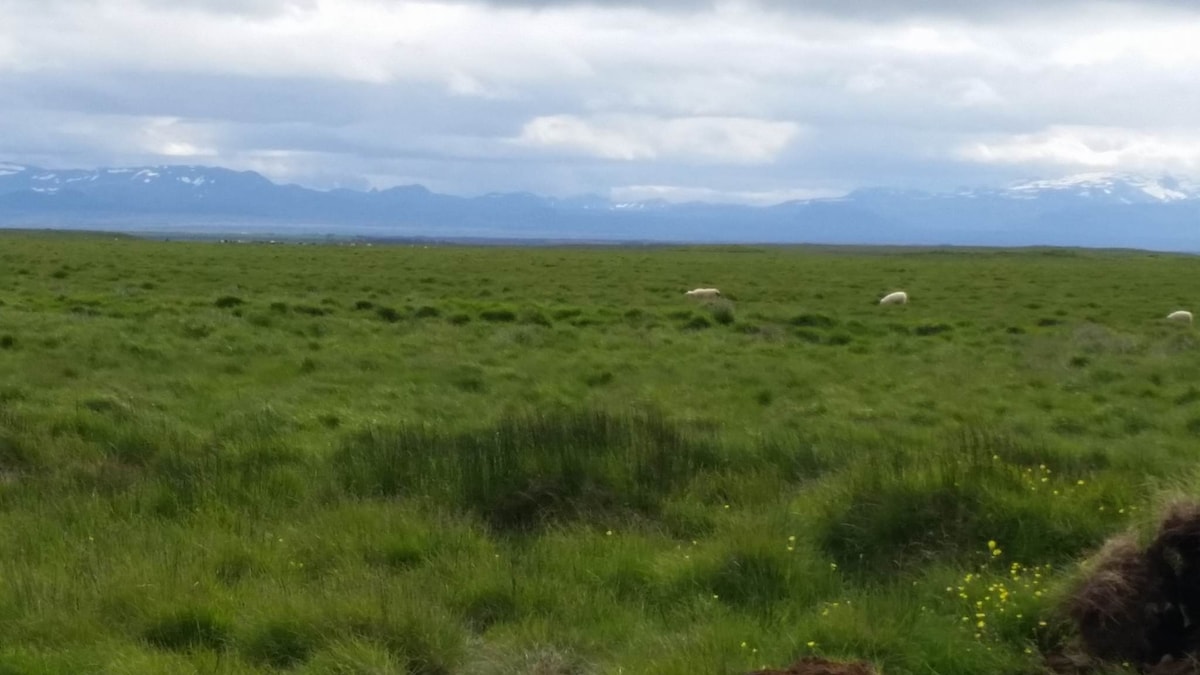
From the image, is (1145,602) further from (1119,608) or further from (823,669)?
(823,669)

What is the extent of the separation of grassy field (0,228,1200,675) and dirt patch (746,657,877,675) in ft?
1.89

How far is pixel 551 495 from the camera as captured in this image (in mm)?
8688

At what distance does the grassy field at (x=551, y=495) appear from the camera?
5895 millimetres

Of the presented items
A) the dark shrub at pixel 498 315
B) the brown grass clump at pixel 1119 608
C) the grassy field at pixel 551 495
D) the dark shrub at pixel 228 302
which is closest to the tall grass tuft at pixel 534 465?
the grassy field at pixel 551 495

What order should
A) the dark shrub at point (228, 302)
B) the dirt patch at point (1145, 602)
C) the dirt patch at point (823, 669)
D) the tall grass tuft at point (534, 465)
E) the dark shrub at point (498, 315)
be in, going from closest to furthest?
the dirt patch at point (823, 669) → the dirt patch at point (1145, 602) → the tall grass tuft at point (534, 465) → the dark shrub at point (498, 315) → the dark shrub at point (228, 302)

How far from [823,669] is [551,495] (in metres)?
4.04

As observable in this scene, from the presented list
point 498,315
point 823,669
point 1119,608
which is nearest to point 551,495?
point 823,669

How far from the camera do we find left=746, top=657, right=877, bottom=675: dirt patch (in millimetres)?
4820

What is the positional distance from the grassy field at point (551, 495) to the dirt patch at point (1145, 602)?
25cm

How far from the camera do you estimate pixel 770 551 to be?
271 inches

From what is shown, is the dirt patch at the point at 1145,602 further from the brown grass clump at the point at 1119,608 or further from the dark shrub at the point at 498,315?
the dark shrub at the point at 498,315

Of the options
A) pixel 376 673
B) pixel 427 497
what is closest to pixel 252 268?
pixel 427 497

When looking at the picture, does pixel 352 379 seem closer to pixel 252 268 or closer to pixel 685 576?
pixel 685 576

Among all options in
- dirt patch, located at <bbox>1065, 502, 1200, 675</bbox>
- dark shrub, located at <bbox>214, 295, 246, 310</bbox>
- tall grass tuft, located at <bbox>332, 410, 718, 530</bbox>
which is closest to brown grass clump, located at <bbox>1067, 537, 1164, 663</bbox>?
dirt patch, located at <bbox>1065, 502, 1200, 675</bbox>
